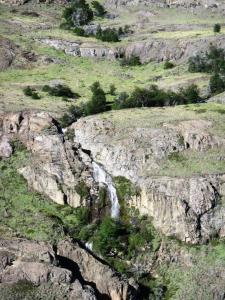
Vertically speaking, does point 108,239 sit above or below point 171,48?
Answer: below

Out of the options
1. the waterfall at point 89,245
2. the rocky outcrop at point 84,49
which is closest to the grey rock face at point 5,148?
the waterfall at point 89,245

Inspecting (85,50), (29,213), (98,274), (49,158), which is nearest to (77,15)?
(85,50)

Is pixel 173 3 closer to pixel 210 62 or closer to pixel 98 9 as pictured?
pixel 98 9

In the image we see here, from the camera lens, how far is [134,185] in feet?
208

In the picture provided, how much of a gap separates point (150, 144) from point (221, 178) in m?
9.55

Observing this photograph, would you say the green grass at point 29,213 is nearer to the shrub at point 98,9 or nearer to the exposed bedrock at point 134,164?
the exposed bedrock at point 134,164

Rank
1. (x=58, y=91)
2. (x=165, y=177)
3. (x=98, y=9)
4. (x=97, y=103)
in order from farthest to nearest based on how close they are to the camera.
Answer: (x=98, y=9)
(x=58, y=91)
(x=97, y=103)
(x=165, y=177)

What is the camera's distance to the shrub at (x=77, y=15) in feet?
433

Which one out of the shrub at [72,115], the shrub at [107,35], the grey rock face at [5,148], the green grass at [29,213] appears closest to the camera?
the green grass at [29,213]

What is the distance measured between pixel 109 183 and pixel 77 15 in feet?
251

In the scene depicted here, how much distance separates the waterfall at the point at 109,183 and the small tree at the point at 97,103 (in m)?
13.7

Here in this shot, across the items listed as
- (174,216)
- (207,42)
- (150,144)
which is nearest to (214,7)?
(207,42)

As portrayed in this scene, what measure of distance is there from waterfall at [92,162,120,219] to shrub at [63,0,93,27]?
70.3 meters

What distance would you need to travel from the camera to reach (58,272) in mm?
51531
